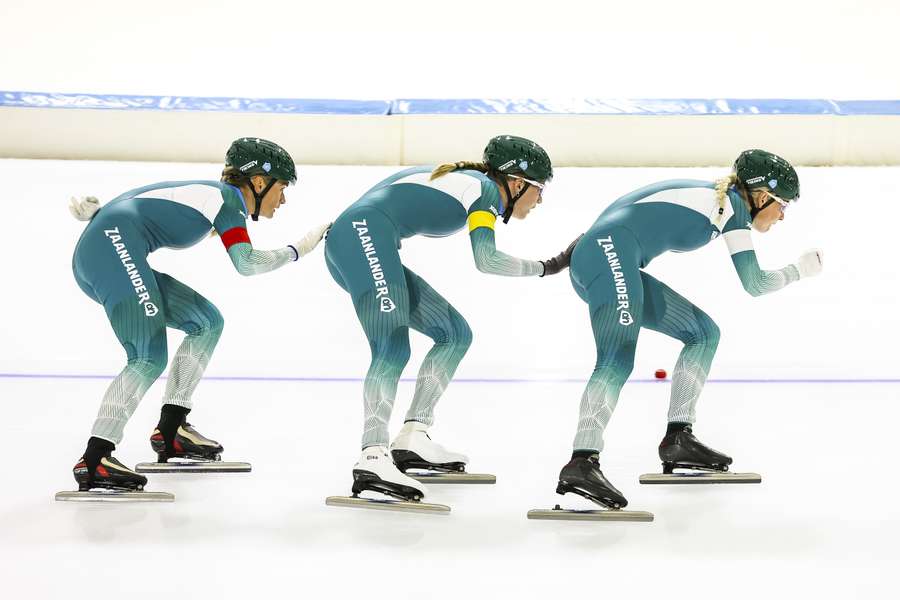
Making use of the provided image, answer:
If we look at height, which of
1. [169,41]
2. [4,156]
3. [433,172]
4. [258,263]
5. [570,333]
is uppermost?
[169,41]

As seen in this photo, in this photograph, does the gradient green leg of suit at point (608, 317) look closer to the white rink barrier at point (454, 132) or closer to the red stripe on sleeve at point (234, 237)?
the red stripe on sleeve at point (234, 237)

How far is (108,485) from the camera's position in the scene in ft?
12.7

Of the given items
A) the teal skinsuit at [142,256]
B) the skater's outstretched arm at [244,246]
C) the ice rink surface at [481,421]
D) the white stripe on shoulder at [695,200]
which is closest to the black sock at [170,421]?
the ice rink surface at [481,421]

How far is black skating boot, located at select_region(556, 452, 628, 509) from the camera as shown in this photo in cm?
369

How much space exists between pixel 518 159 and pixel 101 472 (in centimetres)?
191

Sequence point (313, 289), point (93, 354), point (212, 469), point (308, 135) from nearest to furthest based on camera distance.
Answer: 1. point (212, 469)
2. point (93, 354)
3. point (313, 289)
4. point (308, 135)

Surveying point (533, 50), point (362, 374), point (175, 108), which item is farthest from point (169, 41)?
point (362, 374)

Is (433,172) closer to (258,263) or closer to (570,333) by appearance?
(258,263)

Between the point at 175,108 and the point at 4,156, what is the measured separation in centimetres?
132

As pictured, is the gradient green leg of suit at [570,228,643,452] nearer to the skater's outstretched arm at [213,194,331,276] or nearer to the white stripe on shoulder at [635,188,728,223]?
the white stripe on shoulder at [635,188,728,223]

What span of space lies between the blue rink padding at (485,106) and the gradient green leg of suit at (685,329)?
13.6ft

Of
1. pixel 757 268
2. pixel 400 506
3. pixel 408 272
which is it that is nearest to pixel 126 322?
pixel 408 272

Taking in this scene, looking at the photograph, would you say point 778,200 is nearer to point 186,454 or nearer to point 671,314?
point 671,314

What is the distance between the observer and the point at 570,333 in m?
6.68
